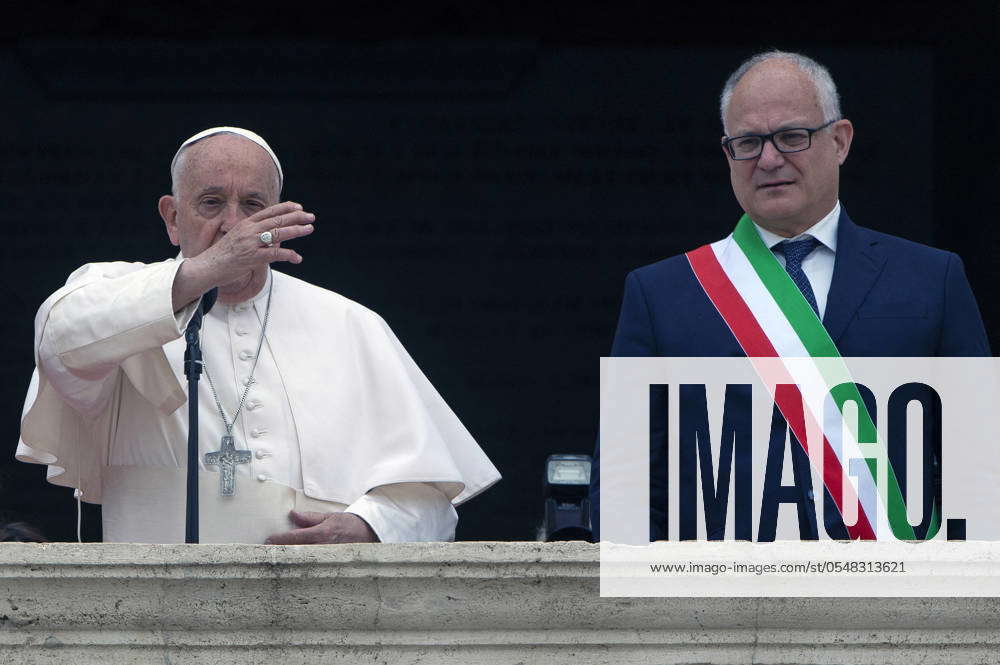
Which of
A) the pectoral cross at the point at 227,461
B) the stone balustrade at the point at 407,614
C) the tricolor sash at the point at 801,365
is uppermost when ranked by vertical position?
the tricolor sash at the point at 801,365

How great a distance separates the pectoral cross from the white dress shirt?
1.10 metres

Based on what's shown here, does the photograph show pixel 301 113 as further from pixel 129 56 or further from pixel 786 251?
pixel 786 251

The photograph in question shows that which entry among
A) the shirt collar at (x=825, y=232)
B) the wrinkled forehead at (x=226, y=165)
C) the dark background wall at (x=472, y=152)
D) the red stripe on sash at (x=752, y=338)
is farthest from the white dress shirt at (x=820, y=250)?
the dark background wall at (x=472, y=152)

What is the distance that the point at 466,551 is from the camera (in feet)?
9.36

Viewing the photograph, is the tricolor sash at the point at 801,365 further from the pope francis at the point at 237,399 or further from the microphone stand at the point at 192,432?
the microphone stand at the point at 192,432

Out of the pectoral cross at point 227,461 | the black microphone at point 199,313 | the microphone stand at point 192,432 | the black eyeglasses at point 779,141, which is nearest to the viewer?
the microphone stand at point 192,432

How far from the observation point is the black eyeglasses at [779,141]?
3.52 meters

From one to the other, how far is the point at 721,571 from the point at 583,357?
12.0 feet

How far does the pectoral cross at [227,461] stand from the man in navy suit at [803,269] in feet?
2.40

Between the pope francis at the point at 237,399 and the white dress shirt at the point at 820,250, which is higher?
the white dress shirt at the point at 820,250

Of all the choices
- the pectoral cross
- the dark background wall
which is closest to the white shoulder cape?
the pectoral cross

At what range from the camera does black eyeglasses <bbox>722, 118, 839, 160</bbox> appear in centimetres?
352

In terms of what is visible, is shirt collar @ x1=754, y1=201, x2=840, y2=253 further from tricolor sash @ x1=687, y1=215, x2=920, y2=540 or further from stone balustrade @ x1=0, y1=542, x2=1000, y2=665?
stone balustrade @ x1=0, y1=542, x2=1000, y2=665

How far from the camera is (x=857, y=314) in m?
3.44
